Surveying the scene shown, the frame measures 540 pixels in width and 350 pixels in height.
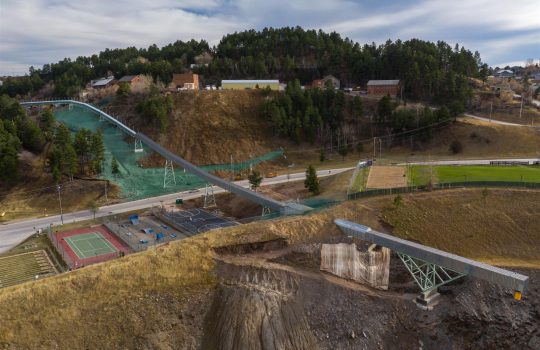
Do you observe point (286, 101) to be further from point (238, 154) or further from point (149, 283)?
point (149, 283)

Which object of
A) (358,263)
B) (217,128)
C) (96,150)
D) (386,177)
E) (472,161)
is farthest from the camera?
(217,128)


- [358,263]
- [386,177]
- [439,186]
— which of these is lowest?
[358,263]

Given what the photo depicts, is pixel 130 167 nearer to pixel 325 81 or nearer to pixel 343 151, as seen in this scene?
pixel 343 151

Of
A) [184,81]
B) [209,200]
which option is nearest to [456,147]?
[209,200]

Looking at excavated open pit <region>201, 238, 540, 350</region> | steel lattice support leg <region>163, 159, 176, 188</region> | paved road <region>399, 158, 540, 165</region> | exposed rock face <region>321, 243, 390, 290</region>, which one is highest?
paved road <region>399, 158, 540, 165</region>

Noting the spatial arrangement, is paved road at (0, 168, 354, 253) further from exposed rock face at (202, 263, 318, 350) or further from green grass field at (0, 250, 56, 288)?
exposed rock face at (202, 263, 318, 350)

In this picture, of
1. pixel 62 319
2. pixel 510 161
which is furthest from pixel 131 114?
pixel 510 161

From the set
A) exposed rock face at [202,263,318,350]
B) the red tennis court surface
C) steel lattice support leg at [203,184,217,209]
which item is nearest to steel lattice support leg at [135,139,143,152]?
steel lattice support leg at [203,184,217,209]
